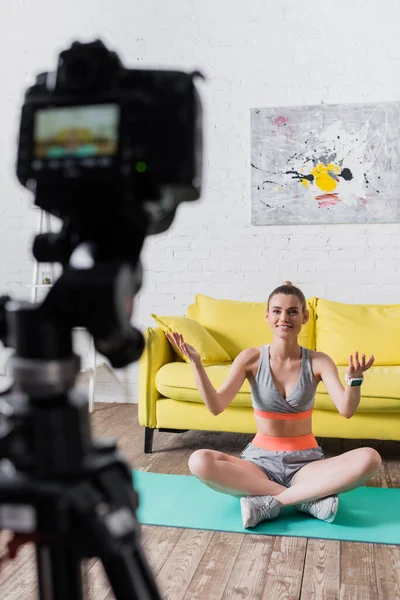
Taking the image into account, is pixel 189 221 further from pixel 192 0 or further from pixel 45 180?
pixel 45 180

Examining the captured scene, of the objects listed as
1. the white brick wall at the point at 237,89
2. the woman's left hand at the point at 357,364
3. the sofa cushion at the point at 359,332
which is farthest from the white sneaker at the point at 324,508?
the white brick wall at the point at 237,89

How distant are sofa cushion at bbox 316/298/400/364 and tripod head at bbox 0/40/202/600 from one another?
10.00 ft

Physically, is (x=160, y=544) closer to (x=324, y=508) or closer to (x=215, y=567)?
(x=215, y=567)

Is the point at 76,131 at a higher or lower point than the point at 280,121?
lower

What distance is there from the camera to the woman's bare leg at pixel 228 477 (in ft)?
7.17

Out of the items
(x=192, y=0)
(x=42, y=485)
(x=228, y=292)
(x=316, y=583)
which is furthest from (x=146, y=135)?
(x=192, y=0)

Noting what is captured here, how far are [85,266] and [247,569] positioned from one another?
1.53 m

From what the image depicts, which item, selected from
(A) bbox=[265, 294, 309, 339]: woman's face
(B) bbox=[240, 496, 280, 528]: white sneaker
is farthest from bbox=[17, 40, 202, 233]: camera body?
(A) bbox=[265, 294, 309, 339]: woman's face

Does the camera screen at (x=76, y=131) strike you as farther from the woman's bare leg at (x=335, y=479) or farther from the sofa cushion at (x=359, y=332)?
the sofa cushion at (x=359, y=332)

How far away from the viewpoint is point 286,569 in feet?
5.96

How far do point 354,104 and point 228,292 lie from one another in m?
1.47

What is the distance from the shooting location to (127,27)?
4.38 meters

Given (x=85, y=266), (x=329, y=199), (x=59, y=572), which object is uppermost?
(x=329, y=199)

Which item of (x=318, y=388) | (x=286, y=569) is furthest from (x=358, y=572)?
(x=318, y=388)
